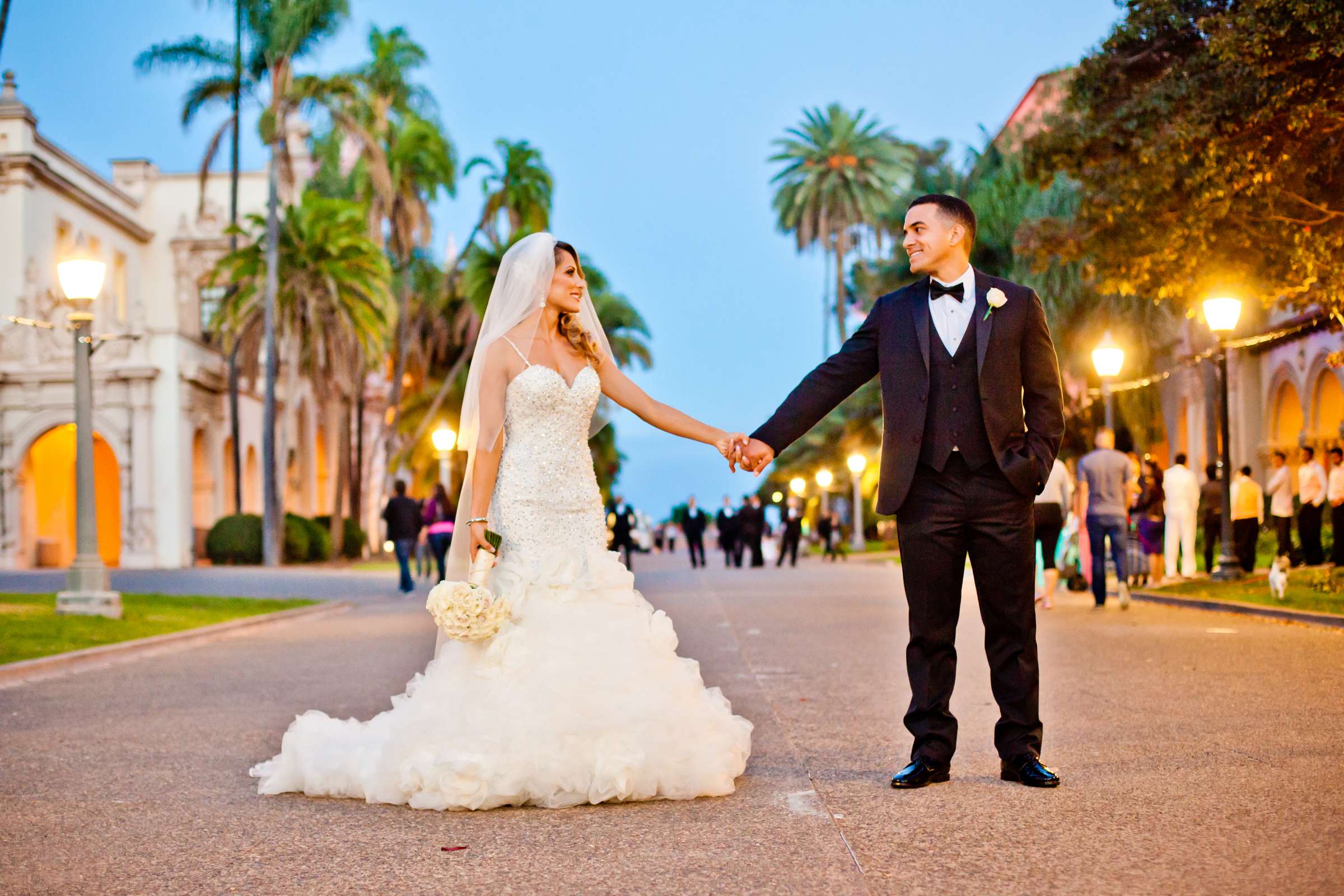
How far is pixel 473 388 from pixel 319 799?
72.8 inches

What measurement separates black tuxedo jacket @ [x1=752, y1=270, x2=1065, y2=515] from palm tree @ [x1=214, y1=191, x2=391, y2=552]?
3513 centimetres

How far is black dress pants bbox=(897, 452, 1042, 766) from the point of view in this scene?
5.54 m

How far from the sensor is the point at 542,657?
223 inches

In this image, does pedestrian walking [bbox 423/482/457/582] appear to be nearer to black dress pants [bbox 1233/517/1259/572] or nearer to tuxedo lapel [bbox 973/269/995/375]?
black dress pants [bbox 1233/517/1259/572]

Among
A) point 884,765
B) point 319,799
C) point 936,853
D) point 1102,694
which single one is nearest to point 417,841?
point 319,799

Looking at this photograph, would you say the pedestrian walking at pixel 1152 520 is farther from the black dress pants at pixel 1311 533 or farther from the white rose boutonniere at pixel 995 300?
the white rose boutonniere at pixel 995 300

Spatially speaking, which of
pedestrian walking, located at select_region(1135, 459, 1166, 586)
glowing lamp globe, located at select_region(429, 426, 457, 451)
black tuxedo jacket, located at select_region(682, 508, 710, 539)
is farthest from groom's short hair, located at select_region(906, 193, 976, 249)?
black tuxedo jacket, located at select_region(682, 508, 710, 539)

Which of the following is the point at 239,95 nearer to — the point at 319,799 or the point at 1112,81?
the point at 1112,81

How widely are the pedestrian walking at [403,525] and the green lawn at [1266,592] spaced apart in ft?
39.7

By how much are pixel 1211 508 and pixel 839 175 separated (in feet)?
149

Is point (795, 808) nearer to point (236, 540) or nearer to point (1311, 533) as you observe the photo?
point (1311, 533)

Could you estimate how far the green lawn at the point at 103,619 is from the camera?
13.3 m

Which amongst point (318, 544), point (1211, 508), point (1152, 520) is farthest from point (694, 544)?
point (1152, 520)

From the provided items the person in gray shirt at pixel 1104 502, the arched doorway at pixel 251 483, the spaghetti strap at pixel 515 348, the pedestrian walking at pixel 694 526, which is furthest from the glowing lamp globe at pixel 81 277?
the arched doorway at pixel 251 483
